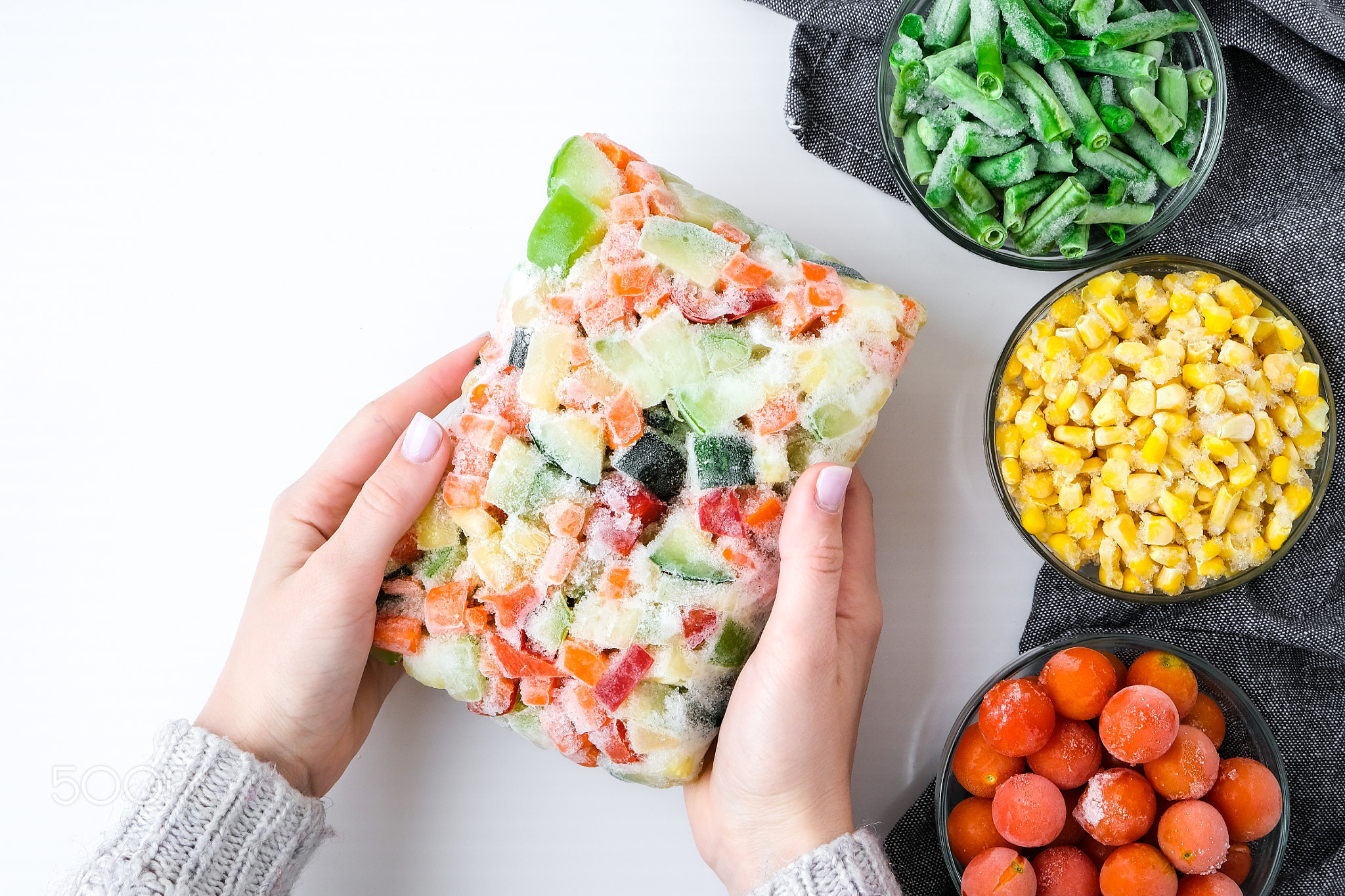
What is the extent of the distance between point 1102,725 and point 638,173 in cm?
89

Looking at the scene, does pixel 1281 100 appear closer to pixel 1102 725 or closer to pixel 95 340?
pixel 1102 725

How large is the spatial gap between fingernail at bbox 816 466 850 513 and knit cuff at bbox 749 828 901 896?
40 centimetres

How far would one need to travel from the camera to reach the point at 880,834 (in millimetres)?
1336

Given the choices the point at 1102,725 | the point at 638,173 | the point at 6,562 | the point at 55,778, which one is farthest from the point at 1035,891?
the point at 6,562

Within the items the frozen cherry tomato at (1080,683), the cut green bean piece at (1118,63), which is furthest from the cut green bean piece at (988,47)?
the frozen cherry tomato at (1080,683)

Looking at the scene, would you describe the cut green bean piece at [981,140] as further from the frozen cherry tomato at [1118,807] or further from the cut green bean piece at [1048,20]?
the frozen cherry tomato at [1118,807]

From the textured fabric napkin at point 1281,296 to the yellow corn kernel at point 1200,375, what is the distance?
0.24m

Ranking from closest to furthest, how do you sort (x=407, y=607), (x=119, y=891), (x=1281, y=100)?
Answer: 1. (x=119, y=891)
2. (x=407, y=607)
3. (x=1281, y=100)

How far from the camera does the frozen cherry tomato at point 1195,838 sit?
42.7 inches

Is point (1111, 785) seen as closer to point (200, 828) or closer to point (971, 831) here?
point (971, 831)

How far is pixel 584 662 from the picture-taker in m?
1.06

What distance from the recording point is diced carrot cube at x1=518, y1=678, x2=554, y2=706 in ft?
3.60

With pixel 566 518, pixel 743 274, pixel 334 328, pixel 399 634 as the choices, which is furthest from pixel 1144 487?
pixel 334 328

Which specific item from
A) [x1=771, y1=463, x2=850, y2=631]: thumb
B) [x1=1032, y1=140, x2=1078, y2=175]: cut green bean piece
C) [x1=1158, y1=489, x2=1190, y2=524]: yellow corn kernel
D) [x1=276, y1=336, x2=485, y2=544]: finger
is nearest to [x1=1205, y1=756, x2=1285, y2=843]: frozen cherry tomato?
[x1=1158, y1=489, x2=1190, y2=524]: yellow corn kernel
